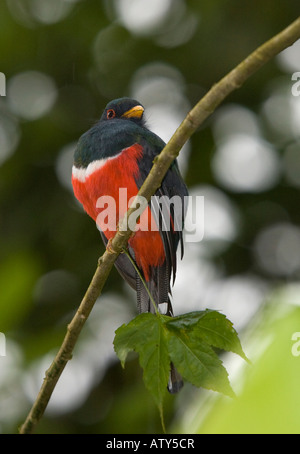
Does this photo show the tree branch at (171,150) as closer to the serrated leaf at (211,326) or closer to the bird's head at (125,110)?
the serrated leaf at (211,326)

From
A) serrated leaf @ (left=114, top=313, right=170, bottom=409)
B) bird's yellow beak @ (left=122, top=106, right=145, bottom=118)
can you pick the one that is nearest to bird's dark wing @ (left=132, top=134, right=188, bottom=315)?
bird's yellow beak @ (left=122, top=106, right=145, bottom=118)

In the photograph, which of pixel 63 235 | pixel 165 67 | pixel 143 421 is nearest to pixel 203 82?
pixel 165 67

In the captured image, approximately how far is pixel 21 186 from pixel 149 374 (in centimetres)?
266

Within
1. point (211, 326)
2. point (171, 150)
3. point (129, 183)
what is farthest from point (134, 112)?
point (211, 326)

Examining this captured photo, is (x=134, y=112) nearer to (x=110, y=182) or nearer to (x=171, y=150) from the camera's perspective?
(x=110, y=182)

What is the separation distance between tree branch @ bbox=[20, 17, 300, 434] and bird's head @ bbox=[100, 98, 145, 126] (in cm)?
122

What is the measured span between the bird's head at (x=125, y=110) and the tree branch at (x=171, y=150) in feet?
4.02

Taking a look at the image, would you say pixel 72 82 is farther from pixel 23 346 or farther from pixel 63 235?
pixel 23 346

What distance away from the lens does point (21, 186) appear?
12.2 feet

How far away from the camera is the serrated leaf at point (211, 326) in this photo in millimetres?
1259

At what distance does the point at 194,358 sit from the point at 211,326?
0.26ft

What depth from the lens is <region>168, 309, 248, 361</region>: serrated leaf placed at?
4.13ft

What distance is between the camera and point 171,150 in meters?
1.33

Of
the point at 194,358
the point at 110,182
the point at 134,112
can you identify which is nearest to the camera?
the point at 194,358
